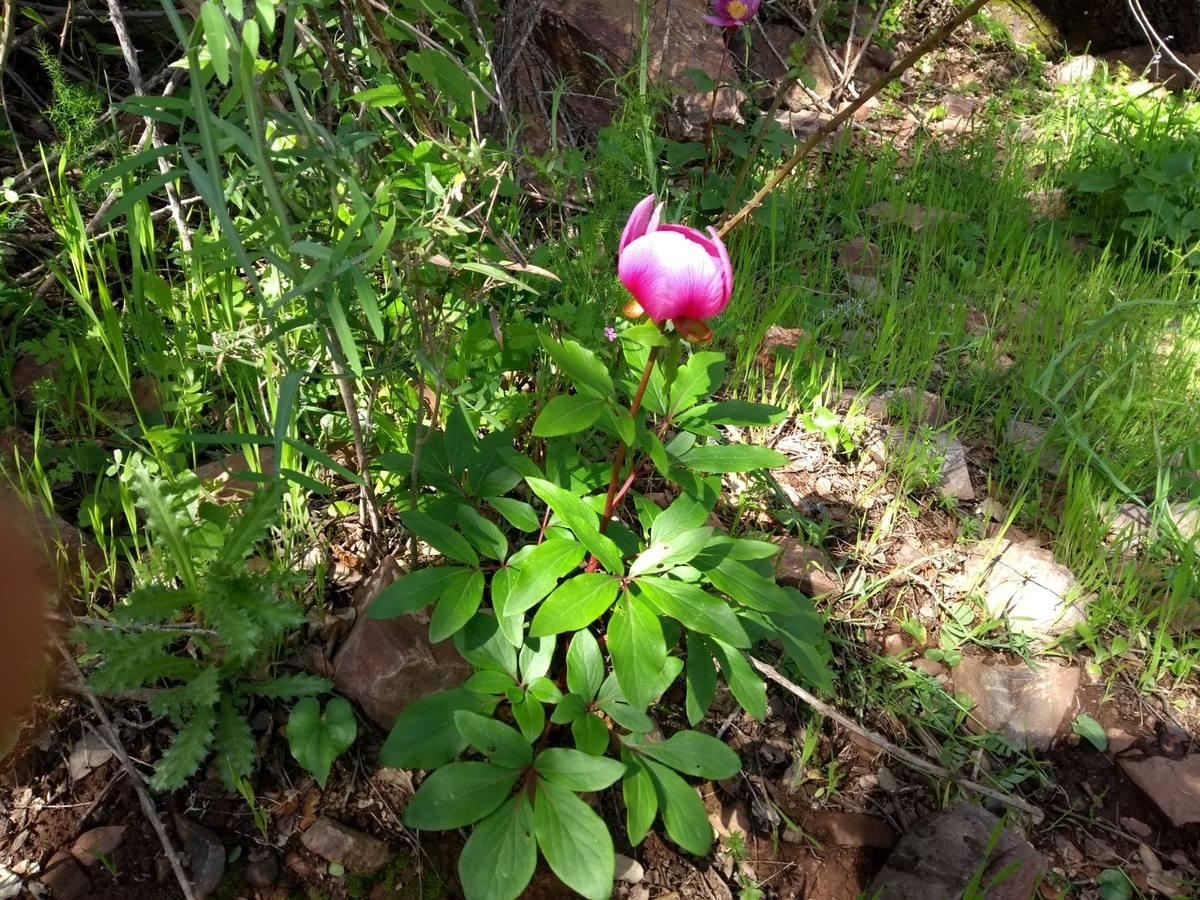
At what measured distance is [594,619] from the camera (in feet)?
4.62

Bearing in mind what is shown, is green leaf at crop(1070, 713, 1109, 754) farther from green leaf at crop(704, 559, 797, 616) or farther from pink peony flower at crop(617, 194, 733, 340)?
pink peony flower at crop(617, 194, 733, 340)

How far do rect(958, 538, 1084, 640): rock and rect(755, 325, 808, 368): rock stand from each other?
0.81 metres

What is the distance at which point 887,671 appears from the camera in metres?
1.92

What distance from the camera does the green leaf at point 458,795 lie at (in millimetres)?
1265

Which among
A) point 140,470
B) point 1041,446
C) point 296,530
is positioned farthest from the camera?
point 1041,446

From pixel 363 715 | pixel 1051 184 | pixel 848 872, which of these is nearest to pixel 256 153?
pixel 363 715

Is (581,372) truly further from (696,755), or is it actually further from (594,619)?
(696,755)

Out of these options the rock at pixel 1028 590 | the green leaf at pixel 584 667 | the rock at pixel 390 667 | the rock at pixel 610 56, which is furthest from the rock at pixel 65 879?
the rock at pixel 610 56

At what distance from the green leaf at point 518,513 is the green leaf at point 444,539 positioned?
0.12m

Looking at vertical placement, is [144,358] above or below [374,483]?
above

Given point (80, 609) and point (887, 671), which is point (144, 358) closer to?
point (80, 609)

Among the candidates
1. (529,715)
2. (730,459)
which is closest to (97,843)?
(529,715)

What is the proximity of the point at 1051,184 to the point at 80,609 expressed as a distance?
399cm

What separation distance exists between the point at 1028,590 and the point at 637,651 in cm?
126
